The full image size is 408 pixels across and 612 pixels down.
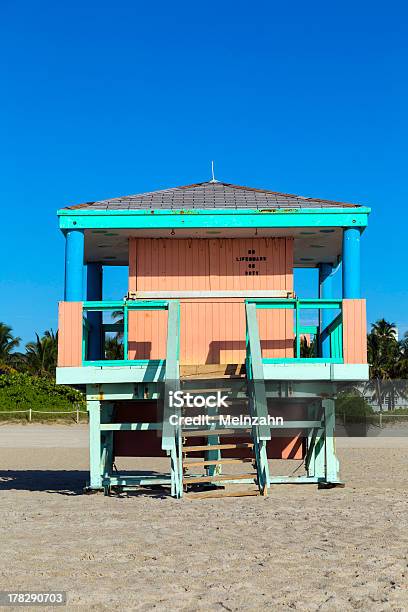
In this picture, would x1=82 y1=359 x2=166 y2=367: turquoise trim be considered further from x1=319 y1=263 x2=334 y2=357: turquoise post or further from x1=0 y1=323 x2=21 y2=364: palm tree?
x1=0 y1=323 x2=21 y2=364: palm tree

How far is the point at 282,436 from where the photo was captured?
13.1 meters

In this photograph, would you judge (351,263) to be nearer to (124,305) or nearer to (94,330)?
(124,305)

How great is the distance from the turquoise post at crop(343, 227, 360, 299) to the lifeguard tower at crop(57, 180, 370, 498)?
0.01m

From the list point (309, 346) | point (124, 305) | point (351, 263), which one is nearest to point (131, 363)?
point (124, 305)

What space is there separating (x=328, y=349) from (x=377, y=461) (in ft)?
32.7

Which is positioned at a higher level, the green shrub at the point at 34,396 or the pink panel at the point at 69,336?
the pink panel at the point at 69,336

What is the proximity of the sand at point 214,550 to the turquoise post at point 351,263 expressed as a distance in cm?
274

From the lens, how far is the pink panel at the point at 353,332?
36.2 feet

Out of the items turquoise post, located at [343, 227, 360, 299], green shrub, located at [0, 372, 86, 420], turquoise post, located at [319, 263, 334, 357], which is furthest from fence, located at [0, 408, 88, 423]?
turquoise post, located at [343, 227, 360, 299]

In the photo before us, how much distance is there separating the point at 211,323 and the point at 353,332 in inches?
92.6

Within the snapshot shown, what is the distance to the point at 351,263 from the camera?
11641 mm

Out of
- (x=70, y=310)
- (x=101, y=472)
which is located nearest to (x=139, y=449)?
(x=101, y=472)

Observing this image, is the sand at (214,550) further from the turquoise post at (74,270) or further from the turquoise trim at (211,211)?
the turquoise trim at (211,211)

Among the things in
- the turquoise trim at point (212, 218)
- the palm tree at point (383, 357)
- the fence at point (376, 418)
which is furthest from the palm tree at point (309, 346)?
the palm tree at point (383, 357)
